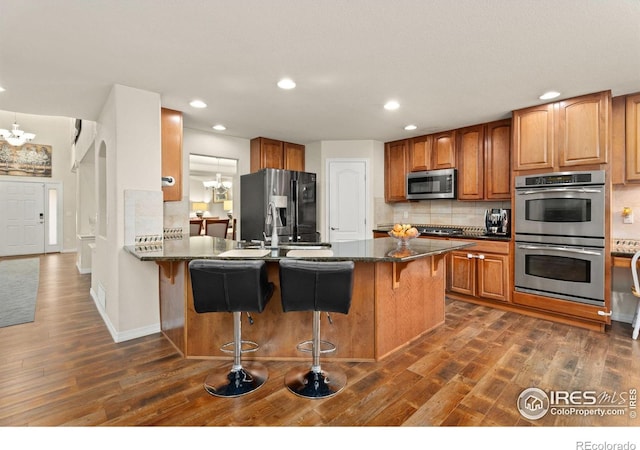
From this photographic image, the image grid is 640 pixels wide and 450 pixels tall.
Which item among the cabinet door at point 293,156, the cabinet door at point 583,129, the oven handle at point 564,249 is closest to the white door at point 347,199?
the cabinet door at point 293,156

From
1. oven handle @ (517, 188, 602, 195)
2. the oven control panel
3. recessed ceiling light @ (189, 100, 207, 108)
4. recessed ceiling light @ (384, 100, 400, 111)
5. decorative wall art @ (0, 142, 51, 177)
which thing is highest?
decorative wall art @ (0, 142, 51, 177)

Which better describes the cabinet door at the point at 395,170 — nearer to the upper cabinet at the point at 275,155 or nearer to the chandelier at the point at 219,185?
the upper cabinet at the point at 275,155

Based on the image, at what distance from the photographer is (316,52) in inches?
87.1

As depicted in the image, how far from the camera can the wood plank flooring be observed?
1.74 m

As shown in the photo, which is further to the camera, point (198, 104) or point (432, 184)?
point (432, 184)

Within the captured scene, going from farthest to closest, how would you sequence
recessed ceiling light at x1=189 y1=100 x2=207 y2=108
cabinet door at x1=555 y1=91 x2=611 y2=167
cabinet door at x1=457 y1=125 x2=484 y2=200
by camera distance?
cabinet door at x1=457 y1=125 x2=484 y2=200, recessed ceiling light at x1=189 y1=100 x2=207 y2=108, cabinet door at x1=555 y1=91 x2=611 y2=167

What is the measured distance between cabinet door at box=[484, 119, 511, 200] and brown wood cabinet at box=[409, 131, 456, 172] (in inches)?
18.8

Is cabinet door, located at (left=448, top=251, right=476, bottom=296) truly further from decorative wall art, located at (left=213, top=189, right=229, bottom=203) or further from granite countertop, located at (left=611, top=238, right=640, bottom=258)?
decorative wall art, located at (left=213, top=189, right=229, bottom=203)

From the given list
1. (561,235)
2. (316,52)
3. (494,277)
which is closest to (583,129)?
(561,235)

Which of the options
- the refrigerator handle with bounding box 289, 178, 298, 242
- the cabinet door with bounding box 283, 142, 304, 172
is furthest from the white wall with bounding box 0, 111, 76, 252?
the refrigerator handle with bounding box 289, 178, 298, 242

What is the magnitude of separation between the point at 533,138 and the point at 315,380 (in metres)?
3.35

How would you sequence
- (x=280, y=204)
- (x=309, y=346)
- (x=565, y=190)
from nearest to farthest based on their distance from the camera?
(x=309, y=346) → (x=565, y=190) → (x=280, y=204)

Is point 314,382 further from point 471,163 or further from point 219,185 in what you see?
point 219,185

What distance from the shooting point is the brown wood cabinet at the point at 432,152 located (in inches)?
173
